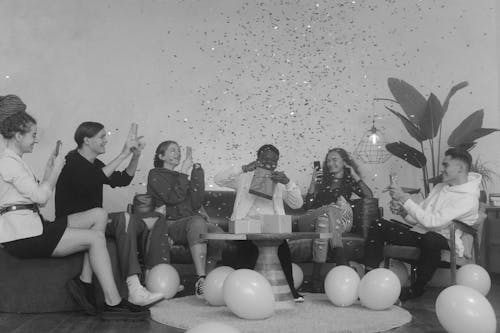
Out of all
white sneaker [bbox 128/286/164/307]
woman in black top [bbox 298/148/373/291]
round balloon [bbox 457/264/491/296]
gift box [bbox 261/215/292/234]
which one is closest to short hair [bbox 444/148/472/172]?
round balloon [bbox 457/264/491/296]

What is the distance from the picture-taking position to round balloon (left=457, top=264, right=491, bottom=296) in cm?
313

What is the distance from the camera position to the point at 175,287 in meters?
3.19

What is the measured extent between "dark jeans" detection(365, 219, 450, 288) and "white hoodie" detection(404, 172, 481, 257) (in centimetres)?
7

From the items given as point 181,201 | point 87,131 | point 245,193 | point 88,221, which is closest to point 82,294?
point 88,221

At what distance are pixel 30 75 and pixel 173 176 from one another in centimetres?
167

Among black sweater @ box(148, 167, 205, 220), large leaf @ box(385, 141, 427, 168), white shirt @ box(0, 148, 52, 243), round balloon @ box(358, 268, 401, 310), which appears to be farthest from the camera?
large leaf @ box(385, 141, 427, 168)

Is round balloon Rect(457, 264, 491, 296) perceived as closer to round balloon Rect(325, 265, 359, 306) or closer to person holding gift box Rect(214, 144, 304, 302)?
round balloon Rect(325, 265, 359, 306)

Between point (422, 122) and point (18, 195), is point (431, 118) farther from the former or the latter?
point (18, 195)

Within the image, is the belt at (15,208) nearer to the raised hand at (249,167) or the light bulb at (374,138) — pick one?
the raised hand at (249,167)

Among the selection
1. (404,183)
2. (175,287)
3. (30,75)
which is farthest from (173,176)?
(404,183)

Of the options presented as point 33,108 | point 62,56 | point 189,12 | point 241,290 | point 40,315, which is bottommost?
point 40,315

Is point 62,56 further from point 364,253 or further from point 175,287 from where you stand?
point 364,253

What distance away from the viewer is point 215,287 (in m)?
2.97

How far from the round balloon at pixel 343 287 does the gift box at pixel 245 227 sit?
0.46m
